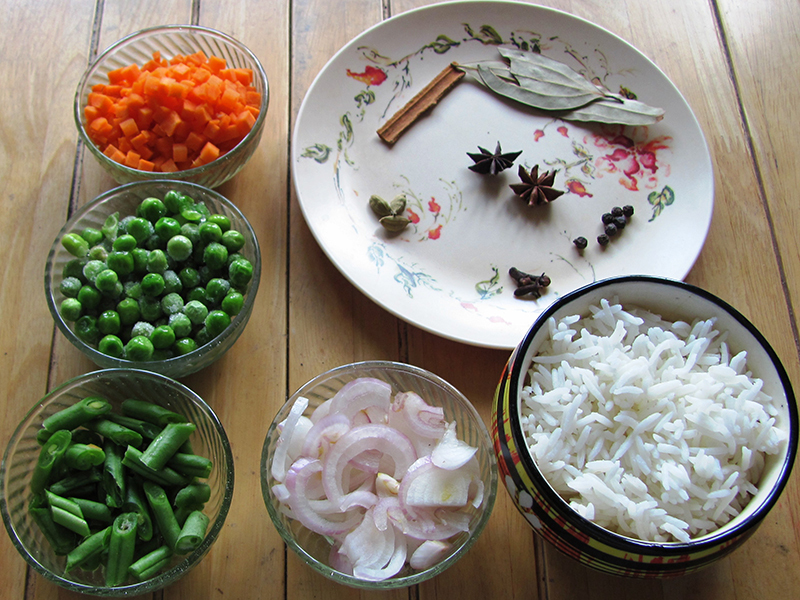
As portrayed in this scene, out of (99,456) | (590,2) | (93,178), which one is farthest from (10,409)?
(590,2)

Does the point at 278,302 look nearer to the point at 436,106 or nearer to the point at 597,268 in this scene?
the point at 436,106

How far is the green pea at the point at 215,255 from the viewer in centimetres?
133

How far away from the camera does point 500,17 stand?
1771mm

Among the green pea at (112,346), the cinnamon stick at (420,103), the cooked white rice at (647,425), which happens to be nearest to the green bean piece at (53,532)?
the green pea at (112,346)

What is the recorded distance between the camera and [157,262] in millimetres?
1317

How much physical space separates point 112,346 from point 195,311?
0.58 ft

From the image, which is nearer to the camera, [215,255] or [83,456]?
[83,456]

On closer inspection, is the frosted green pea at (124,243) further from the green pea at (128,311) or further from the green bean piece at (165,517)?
the green bean piece at (165,517)

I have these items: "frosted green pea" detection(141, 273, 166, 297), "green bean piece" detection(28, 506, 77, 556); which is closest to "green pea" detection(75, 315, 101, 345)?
"frosted green pea" detection(141, 273, 166, 297)

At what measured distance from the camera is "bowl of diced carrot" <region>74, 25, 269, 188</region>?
1463 millimetres

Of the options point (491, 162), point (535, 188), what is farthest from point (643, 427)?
point (491, 162)

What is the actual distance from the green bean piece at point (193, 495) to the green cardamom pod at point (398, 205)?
2.57 ft

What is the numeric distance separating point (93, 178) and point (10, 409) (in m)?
0.61

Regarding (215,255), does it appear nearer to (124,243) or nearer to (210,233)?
(210,233)
